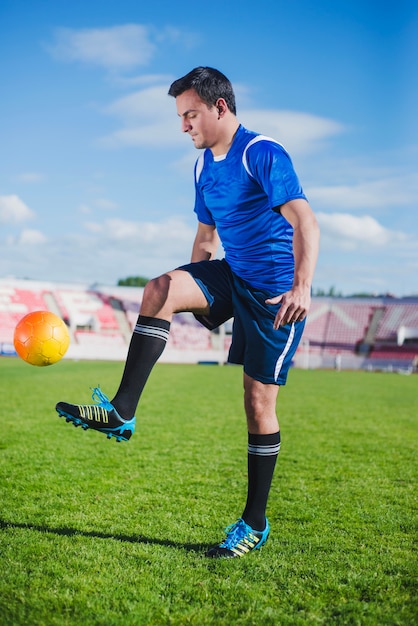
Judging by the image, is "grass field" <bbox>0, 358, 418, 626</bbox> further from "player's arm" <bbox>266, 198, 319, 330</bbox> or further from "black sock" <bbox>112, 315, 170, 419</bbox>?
"player's arm" <bbox>266, 198, 319, 330</bbox>

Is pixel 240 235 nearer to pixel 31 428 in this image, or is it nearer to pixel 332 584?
pixel 332 584

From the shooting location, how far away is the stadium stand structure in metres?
42.7

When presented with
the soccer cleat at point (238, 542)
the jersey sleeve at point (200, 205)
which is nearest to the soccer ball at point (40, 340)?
the jersey sleeve at point (200, 205)

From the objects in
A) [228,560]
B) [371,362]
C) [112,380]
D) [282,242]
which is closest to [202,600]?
[228,560]

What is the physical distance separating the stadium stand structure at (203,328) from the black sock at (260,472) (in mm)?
37684

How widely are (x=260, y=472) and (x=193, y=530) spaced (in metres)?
0.66

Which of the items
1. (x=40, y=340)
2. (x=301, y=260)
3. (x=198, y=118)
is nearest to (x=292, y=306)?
(x=301, y=260)

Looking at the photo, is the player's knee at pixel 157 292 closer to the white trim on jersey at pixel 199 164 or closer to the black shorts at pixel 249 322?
the black shorts at pixel 249 322

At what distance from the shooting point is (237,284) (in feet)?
12.7

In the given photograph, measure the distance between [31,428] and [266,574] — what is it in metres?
6.28

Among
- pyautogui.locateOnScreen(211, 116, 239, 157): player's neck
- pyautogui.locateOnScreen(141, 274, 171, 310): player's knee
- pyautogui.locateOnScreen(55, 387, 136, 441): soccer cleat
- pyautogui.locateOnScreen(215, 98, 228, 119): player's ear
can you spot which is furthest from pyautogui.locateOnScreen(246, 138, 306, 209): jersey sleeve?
pyautogui.locateOnScreen(55, 387, 136, 441): soccer cleat

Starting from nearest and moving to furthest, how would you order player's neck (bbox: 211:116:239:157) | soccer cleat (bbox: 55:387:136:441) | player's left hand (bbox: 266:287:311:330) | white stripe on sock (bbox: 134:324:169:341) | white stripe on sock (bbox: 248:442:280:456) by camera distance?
1. player's left hand (bbox: 266:287:311:330)
2. soccer cleat (bbox: 55:387:136:441)
3. white stripe on sock (bbox: 134:324:169:341)
4. player's neck (bbox: 211:116:239:157)
5. white stripe on sock (bbox: 248:442:280:456)

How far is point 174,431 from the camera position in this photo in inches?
361

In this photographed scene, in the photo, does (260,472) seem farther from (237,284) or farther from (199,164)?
(199,164)
